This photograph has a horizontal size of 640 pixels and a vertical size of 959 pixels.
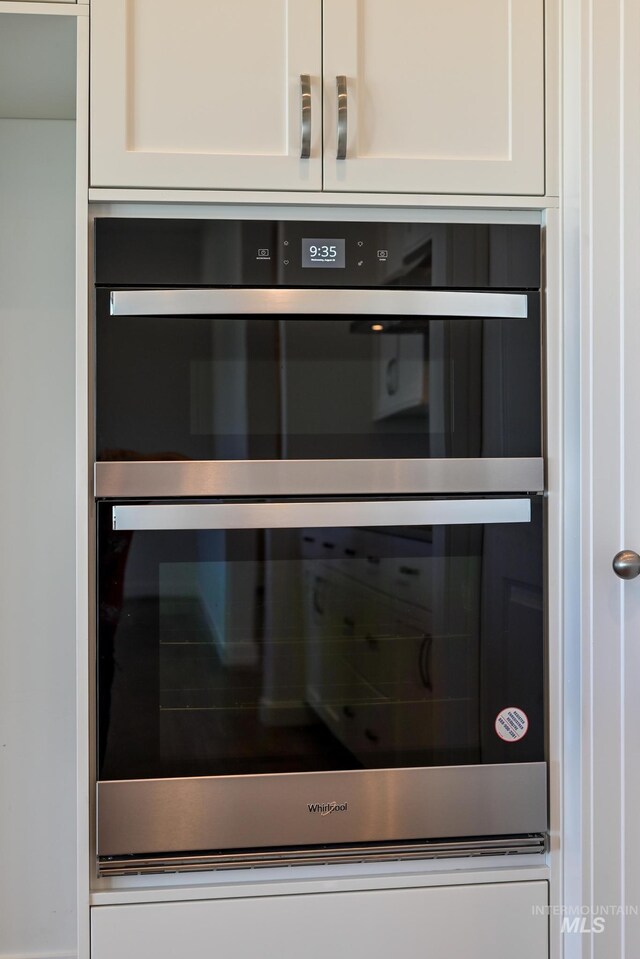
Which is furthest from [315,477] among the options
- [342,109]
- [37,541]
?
[37,541]

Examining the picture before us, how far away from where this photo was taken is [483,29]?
4.01ft

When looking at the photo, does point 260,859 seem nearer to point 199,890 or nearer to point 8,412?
point 199,890

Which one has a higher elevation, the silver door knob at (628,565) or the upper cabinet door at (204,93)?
the upper cabinet door at (204,93)

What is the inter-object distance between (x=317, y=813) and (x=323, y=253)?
835 millimetres

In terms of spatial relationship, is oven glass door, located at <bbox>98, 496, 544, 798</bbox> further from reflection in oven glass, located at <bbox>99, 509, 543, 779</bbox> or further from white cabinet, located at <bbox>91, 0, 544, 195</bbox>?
white cabinet, located at <bbox>91, 0, 544, 195</bbox>

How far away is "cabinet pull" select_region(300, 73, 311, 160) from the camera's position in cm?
116

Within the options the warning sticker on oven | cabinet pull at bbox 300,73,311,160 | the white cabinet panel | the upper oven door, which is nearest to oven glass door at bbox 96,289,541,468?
the upper oven door

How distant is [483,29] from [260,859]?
129 cm

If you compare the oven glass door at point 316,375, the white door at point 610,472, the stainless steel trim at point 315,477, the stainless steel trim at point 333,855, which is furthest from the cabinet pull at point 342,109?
the stainless steel trim at point 333,855

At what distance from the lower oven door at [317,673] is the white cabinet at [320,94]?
19.4 inches

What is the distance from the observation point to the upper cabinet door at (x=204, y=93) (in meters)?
1.16

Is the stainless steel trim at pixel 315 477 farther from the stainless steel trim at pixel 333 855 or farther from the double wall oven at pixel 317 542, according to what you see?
the stainless steel trim at pixel 333 855

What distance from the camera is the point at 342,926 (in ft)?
3.92

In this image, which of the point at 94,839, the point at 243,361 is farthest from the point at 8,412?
the point at 94,839
